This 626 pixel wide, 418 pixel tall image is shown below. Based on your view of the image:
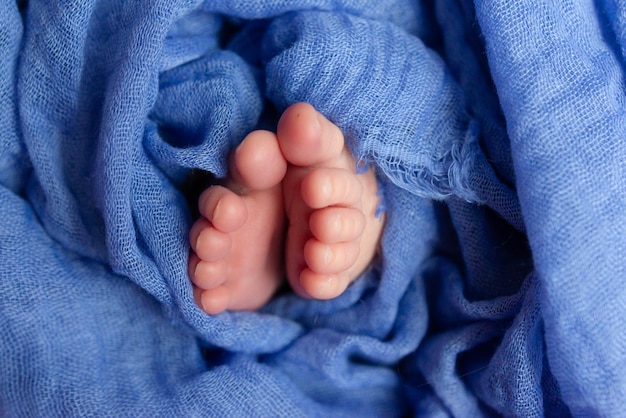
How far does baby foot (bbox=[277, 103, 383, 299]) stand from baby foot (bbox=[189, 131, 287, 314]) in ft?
0.07

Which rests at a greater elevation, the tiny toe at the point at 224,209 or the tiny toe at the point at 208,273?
the tiny toe at the point at 224,209

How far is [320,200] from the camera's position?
0.61 m

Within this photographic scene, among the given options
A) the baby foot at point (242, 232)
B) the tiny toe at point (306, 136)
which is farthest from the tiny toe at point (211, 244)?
the tiny toe at point (306, 136)

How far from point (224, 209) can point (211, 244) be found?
0.04 m

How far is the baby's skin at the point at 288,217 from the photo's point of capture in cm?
62

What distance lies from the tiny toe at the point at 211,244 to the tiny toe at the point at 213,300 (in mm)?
55

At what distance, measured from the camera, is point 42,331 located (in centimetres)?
70

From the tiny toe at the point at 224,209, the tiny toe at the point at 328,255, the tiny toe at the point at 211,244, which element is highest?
the tiny toe at the point at 224,209

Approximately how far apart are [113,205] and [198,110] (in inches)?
5.6

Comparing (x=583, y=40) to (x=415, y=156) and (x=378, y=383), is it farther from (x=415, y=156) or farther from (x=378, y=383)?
(x=378, y=383)

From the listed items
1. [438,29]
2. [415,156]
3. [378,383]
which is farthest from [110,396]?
[438,29]

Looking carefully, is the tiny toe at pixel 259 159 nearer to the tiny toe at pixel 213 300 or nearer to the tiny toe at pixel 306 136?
the tiny toe at pixel 306 136

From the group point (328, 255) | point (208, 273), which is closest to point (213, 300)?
point (208, 273)

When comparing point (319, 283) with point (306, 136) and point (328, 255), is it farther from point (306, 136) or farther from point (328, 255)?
point (306, 136)
